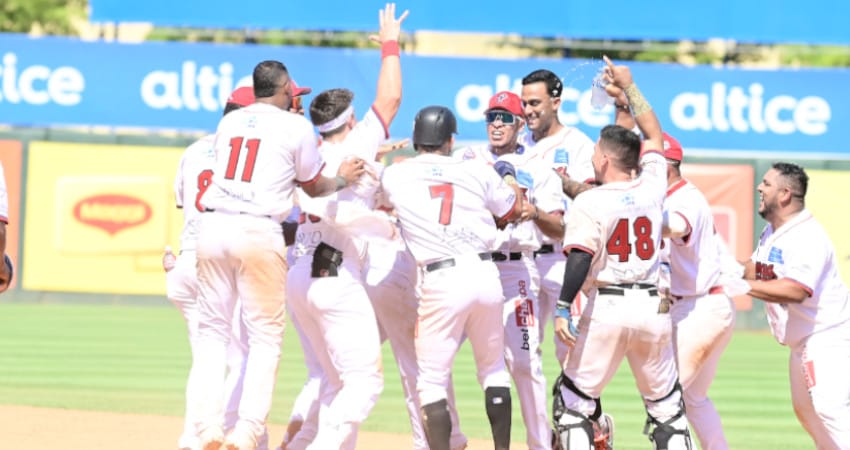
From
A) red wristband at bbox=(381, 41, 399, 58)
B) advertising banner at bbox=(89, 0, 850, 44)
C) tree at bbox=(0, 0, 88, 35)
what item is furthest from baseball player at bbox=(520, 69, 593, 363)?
tree at bbox=(0, 0, 88, 35)

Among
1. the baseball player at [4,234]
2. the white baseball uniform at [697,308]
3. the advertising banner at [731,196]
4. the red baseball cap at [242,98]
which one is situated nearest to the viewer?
the baseball player at [4,234]

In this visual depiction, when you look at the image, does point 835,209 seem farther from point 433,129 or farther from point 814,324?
point 433,129

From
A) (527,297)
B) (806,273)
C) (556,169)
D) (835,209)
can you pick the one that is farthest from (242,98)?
(835,209)

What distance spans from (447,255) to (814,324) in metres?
2.24

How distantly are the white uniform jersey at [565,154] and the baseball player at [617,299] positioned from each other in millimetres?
1048

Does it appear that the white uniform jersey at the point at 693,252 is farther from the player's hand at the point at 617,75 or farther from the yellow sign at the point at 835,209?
the yellow sign at the point at 835,209

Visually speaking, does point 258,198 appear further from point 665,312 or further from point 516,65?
point 516,65

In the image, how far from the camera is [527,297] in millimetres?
8656

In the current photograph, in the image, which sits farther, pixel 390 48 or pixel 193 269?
pixel 193 269

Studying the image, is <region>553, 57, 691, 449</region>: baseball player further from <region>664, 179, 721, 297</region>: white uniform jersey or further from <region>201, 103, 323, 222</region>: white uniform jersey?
<region>201, 103, 323, 222</region>: white uniform jersey

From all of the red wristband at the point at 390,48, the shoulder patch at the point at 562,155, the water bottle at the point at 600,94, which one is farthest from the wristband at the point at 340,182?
the shoulder patch at the point at 562,155

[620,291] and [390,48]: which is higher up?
A: [390,48]

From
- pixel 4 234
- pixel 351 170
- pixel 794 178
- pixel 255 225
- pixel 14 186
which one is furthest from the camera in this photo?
pixel 14 186

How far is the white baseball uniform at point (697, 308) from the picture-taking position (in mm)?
8430
